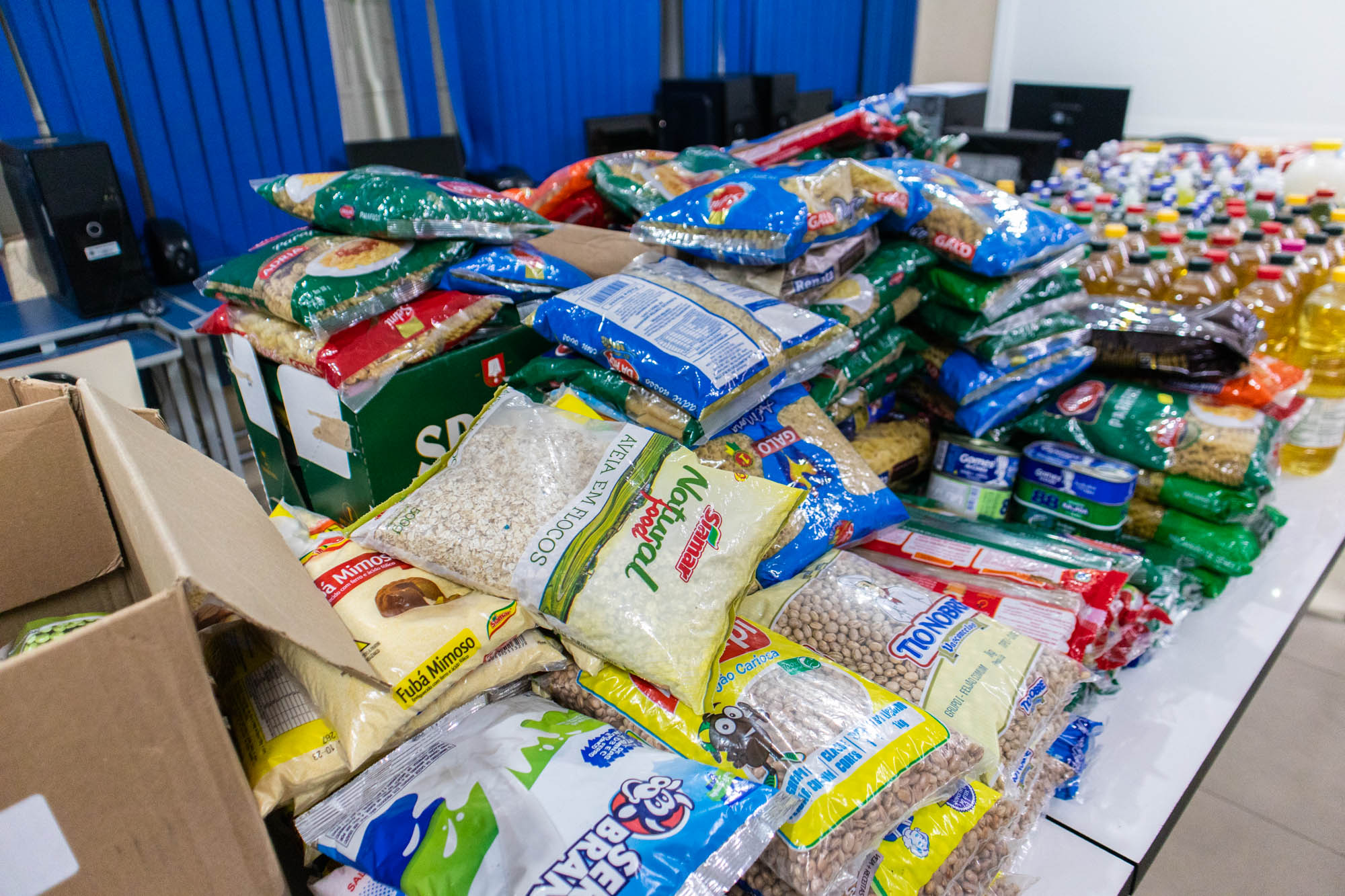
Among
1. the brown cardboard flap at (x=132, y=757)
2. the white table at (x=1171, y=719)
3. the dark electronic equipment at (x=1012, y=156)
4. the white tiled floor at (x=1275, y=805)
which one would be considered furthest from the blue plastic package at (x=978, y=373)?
the dark electronic equipment at (x=1012, y=156)

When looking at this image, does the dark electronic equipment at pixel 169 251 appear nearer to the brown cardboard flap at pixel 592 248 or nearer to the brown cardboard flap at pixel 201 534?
the brown cardboard flap at pixel 592 248

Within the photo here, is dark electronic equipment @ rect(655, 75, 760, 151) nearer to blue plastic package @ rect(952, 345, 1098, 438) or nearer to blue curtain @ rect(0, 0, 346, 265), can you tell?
blue curtain @ rect(0, 0, 346, 265)

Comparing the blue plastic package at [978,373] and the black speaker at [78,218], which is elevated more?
the black speaker at [78,218]

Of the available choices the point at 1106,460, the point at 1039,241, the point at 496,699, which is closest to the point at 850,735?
the point at 496,699

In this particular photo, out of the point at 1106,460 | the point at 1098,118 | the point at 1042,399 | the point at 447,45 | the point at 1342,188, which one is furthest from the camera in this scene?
the point at 1098,118

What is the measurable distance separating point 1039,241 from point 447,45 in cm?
239

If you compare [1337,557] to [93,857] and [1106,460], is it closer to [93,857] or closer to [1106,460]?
[1106,460]

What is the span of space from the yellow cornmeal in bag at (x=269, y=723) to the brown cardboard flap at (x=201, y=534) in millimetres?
84

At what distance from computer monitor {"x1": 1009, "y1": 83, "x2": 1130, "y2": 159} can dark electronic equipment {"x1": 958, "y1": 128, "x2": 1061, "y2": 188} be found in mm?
876

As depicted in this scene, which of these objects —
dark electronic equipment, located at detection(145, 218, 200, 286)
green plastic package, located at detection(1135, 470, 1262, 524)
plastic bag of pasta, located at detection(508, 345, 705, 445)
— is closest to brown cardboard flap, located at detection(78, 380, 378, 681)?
plastic bag of pasta, located at detection(508, 345, 705, 445)

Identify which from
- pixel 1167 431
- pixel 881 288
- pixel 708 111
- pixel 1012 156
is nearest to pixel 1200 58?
pixel 1012 156

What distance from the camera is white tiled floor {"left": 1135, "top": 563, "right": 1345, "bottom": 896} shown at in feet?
3.10

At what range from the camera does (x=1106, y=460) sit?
1273mm

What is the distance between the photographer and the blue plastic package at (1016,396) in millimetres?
1278
